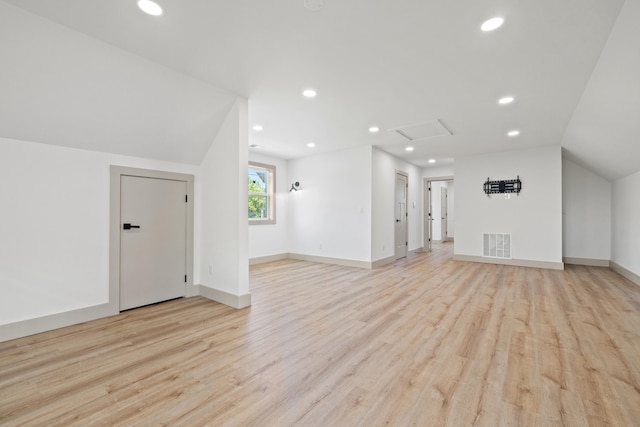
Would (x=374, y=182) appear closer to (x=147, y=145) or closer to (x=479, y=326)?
(x=479, y=326)

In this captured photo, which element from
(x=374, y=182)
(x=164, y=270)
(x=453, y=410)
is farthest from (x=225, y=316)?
(x=374, y=182)

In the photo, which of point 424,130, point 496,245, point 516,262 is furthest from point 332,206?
point 516,262

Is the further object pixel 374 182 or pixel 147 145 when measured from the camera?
pixel 374 182

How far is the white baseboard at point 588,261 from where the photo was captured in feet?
20.3

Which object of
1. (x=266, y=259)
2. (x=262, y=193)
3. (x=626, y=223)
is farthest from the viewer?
(x=262, y=193)

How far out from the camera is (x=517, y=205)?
6.34 m

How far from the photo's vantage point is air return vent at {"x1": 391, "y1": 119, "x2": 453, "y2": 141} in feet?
15.1

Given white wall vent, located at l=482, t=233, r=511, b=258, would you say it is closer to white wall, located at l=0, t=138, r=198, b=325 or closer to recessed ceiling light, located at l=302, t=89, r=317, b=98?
recessed ceiling light, located at l=302, t=89, r=317, b=98

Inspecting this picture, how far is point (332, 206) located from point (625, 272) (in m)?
5.76

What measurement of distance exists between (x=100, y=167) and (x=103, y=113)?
665 millimetres

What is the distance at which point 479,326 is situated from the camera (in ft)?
9.71

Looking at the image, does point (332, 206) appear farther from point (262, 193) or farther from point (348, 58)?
point (348, 58)

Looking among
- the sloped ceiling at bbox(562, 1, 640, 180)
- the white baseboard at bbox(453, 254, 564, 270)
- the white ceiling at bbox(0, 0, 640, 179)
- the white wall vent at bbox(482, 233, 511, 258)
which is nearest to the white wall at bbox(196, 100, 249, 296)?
the white ceiling at bbox(0, 0, 640, 179)

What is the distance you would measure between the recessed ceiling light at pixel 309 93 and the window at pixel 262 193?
3.35 m
